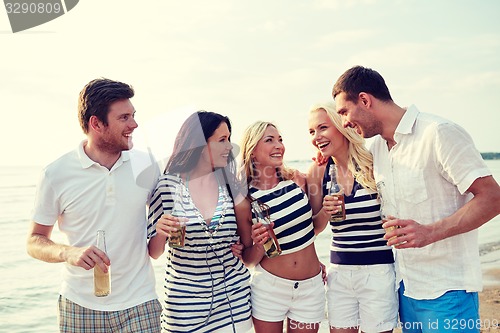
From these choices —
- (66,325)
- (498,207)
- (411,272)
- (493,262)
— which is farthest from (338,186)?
(493,262)

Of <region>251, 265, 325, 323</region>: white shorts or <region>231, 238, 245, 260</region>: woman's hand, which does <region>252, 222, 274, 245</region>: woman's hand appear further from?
<region>251, 265, 325, 323</region>: white shorts

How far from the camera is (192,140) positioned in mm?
4547

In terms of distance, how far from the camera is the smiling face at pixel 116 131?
4.24 metres

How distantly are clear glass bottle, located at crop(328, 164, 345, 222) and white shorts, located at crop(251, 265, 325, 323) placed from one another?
631 mm

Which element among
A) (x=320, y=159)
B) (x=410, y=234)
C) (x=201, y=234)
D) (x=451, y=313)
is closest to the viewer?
(x=410, y=234)

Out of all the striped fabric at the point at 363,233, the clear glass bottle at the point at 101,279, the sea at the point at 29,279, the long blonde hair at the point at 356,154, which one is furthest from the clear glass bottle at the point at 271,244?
the sea at the point at 29,279

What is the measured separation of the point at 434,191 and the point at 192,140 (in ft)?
6.72

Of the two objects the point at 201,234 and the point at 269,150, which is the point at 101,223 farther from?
the point at 269,150

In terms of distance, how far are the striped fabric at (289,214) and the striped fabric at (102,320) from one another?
1.23 meters

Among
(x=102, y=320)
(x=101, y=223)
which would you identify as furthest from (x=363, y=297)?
(x=101, y=223)

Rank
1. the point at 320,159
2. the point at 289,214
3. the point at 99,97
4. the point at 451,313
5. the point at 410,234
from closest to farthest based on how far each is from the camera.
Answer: the point at 410,234 → the point at 451,313 → the point at 99,97 → the point at 289,214 → the point at 320,159

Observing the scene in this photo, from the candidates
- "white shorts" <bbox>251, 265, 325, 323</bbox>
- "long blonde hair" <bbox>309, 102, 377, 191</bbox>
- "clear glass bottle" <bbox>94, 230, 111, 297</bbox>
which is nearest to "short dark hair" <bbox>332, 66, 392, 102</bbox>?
"long blonde hair" <bbox>309, 102, 377, 191</bbox>

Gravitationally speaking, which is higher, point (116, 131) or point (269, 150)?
point (116, 131)

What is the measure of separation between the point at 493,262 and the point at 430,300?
28.4 feet
